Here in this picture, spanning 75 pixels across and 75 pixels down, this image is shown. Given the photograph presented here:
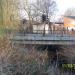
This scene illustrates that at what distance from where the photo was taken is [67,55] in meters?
29.3

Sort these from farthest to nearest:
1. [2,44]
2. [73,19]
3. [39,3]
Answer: [73,19]
[39,3]
[2,44]

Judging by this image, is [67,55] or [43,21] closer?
[67,55]

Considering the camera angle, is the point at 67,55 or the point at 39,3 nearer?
the point at 67,55

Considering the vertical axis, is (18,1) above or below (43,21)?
above

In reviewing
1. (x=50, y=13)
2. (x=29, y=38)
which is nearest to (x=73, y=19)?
(x=50, y=13)

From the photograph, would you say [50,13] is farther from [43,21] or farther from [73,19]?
[73,19]

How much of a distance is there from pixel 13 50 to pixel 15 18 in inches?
152

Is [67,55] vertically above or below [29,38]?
below

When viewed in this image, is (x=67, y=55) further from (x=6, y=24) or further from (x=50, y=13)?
(x=50, y=13)

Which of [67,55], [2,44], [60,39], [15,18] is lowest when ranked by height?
[67,55]

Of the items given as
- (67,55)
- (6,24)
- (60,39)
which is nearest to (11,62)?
(6,24)

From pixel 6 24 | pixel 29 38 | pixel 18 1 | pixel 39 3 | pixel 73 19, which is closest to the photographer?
pixel 6 24

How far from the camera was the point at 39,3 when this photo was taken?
4722 cm

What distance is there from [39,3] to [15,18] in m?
30.9
